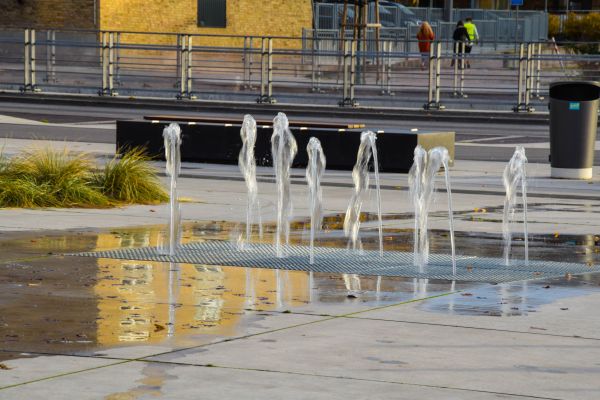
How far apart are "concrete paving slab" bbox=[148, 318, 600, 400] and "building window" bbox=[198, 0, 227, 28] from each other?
45.4m

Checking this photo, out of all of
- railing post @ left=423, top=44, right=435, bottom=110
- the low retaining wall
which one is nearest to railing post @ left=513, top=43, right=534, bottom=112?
railing post @ left=423, top=44, right=435, bottom=110

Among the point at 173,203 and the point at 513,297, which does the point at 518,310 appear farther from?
the point at 173,203

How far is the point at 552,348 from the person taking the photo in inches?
283

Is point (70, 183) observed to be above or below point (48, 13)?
below

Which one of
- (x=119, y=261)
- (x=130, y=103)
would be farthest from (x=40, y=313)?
(x=130, y=103)

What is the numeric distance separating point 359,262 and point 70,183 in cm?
445

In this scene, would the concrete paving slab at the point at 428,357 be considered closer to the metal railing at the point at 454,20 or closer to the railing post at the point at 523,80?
the railing post at the point at 523,80

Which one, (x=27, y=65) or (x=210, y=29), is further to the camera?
(x=210, y=29)

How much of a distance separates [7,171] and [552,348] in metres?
8.02

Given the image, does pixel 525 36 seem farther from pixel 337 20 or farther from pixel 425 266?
pixel 425 266

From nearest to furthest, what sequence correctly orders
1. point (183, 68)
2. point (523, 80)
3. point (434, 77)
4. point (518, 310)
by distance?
point (518, 310) < point (523, 80) < point (434, 77) < point (183, 68)

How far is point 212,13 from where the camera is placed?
52.7 metres

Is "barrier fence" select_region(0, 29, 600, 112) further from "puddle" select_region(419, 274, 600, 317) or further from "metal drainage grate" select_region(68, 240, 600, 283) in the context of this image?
"puddle" select_region(419, 274, 600, 317)

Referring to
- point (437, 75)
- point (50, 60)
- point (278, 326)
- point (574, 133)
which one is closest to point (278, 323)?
point (278, 326)
